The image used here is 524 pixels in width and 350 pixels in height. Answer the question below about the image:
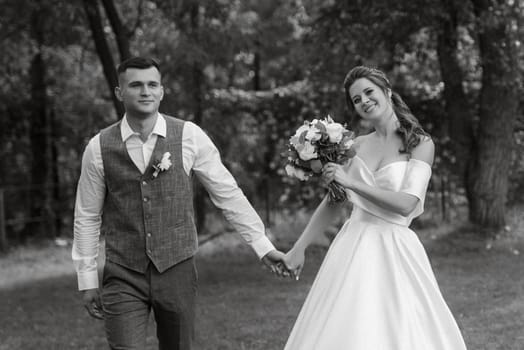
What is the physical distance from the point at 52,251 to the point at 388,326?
10.8 metres

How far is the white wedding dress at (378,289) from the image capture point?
13.5 ft

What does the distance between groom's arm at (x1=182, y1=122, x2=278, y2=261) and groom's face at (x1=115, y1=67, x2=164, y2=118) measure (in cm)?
25

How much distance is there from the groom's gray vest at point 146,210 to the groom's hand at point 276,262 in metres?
0.59

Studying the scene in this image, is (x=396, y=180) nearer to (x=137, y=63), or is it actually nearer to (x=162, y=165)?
(x=162, y=165)

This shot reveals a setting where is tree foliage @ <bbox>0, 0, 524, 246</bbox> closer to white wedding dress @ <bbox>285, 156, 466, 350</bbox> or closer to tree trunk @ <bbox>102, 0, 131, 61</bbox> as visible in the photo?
tree trunk @ <bbox>102, 0, 131, 61</bbox>

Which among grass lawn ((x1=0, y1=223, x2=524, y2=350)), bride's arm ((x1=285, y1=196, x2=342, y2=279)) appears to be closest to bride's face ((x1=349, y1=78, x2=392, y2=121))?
bride's arm ((x1=285, y1=196, x2=342, y2=279))

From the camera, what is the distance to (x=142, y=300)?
4.11 metres

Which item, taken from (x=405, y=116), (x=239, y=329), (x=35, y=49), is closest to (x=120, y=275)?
(x=405, y=116)

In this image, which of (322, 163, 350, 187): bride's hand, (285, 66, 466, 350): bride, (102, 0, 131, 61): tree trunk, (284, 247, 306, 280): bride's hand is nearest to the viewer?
(285, 66, 466, 350): bride

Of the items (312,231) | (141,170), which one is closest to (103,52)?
(312,231)

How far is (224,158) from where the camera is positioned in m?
14.1

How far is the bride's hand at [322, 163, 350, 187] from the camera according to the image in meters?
4.40

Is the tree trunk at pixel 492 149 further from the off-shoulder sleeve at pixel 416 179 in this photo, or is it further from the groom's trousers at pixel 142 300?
the groom's trousers at pixel 142 300

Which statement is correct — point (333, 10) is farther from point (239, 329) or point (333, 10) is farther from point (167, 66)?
A: point (239, 329)
